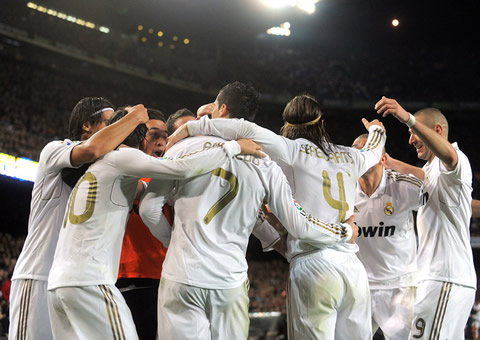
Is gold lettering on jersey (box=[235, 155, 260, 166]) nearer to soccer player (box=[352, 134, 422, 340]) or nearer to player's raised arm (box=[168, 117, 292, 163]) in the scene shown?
player's raised arm (box=[168, 117, 292, 163])

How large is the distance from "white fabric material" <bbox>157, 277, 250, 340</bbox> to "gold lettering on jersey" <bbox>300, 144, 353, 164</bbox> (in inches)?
45.4

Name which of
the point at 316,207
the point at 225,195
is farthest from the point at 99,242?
the point at 316,207

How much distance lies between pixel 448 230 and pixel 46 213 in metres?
3.19

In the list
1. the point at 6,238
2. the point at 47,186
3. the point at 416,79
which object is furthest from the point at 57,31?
the point at 47,186

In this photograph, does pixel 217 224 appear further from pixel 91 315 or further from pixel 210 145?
pixel 91 315

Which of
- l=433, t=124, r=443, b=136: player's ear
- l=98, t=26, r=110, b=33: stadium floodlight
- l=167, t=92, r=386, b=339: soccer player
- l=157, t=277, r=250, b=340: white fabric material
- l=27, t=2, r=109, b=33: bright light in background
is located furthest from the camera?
l=98, t=26, r=110, b=33: stadium floodlight

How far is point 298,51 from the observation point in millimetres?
34781

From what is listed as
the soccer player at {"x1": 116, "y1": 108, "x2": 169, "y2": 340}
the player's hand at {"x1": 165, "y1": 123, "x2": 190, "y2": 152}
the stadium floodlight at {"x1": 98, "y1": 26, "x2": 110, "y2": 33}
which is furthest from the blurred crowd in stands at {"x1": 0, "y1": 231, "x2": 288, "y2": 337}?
the stadium floodlight at {"x1": 98, "y1": 26, "x2": 110, "y2": 33}

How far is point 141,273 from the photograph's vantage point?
4086 millimetres

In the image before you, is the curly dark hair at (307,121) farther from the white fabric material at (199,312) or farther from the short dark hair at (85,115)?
the short dark hair at (85,115)

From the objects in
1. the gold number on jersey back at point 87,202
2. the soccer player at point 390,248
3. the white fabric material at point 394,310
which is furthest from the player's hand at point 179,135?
the white fabric material at point 394,310

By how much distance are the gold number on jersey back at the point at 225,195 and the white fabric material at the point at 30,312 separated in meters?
1.25

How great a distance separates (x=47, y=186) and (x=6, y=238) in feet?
50.3

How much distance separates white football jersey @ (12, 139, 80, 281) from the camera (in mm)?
3754
